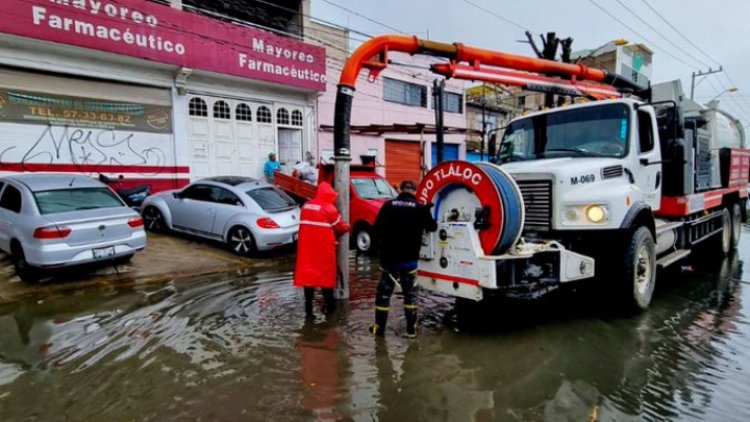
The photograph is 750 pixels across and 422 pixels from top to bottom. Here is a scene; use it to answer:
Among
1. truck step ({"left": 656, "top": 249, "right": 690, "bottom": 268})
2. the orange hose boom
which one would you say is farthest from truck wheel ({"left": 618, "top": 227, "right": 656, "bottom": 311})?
the orange hose boom

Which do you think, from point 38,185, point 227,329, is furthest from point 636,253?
point 38,185

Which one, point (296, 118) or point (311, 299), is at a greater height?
point (296, 118)

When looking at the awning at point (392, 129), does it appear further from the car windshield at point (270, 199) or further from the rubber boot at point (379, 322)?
the rubber boot at point (379, 322)

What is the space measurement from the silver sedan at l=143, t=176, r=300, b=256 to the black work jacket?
505 centimetres

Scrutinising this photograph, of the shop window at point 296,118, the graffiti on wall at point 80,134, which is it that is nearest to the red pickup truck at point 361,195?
the graffiti on wall at point 80,134

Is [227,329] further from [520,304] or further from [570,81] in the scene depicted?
[570,81]

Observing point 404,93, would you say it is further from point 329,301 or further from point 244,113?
point 329,301

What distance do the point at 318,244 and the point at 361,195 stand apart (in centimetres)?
517

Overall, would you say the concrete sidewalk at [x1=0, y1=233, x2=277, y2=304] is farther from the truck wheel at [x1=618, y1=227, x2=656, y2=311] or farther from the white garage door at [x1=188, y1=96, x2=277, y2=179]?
the truck wheel at [x1=618, y1=227, x2=656, y2=311]

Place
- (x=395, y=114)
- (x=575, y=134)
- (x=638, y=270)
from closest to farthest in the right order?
(x=638, y=270), (x=575, y=134), (x=395, y=114)

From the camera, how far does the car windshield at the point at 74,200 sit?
728 cm

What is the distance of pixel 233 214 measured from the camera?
31.6 feet

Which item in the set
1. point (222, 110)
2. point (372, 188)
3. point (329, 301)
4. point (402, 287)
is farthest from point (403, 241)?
point (222, 110)

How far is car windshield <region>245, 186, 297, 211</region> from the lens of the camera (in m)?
9.82
